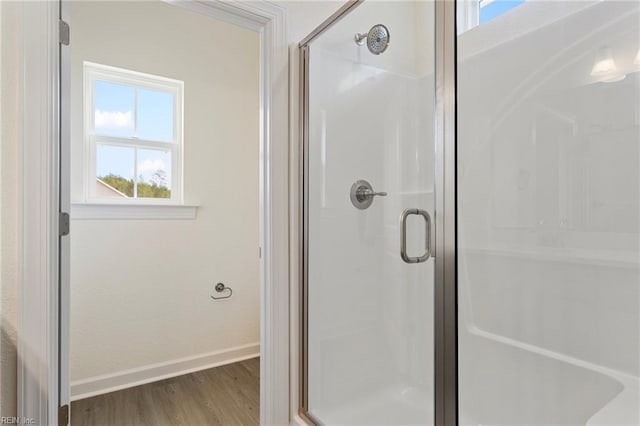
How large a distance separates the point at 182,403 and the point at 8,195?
148 centimetres

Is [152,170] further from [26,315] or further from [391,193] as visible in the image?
[391,193]

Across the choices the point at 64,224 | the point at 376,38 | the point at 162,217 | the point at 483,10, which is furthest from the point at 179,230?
the point at 483,10

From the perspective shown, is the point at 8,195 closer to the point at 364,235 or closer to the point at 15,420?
the point at 15,420

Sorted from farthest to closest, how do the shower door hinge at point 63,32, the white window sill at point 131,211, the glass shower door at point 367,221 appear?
the white window sill at point 131,211
the glass shower door at point 367,221
the shower door hinge at point 63,32

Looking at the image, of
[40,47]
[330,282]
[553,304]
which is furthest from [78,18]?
[553,304]

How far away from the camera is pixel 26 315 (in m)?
1.15

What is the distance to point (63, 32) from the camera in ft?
4.16

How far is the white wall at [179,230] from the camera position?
85.4 inches

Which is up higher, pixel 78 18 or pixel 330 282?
pixel 78 18

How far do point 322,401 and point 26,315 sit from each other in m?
1.27

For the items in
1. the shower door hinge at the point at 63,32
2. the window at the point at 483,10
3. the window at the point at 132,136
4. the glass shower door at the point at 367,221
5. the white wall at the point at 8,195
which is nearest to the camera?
the white wall at the point at 8,195

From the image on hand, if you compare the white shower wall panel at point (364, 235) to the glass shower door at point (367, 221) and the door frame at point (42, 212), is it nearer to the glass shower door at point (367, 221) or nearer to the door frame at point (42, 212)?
the glass shower door at point (367, 221)

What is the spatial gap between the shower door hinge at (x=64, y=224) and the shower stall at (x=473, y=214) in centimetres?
96

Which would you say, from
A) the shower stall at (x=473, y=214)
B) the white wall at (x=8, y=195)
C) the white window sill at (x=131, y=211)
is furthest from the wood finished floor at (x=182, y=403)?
the white window sill at (x=131, y=211)
